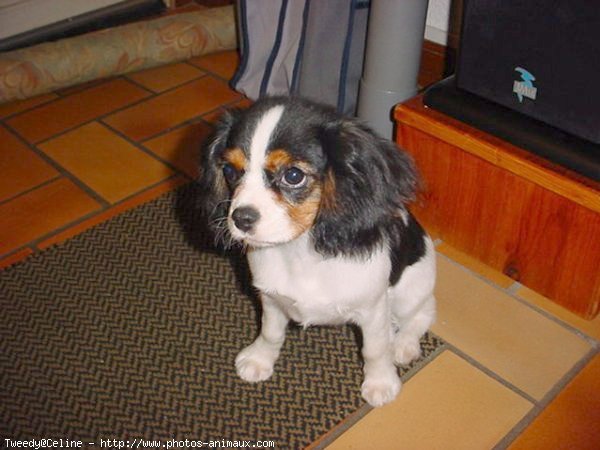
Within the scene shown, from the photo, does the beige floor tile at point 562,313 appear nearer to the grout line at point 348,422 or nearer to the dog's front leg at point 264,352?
the grout line at point 348,422

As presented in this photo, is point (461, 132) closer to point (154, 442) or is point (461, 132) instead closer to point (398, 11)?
point (398, 11)

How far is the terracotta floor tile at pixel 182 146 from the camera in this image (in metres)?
2.32

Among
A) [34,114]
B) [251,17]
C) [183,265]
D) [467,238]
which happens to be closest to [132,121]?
[34,114]

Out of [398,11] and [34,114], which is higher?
[398,11]

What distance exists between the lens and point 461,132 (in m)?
1.65

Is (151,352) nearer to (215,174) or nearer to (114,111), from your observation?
(215,174)

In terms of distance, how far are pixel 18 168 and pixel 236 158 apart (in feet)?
4.80

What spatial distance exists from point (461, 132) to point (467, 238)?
0.37 m

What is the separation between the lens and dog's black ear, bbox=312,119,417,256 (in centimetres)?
116

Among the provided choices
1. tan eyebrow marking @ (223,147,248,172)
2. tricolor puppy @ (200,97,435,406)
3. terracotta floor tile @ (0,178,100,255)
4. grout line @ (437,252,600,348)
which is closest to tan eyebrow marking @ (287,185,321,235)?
tricolor puppy @ (200,97,435,406)

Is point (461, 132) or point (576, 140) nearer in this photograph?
point (576, 140)

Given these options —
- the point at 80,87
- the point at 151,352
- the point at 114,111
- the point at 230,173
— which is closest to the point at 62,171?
the point at 114,111

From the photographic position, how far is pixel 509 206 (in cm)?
Result: 169

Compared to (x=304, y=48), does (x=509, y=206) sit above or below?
below
